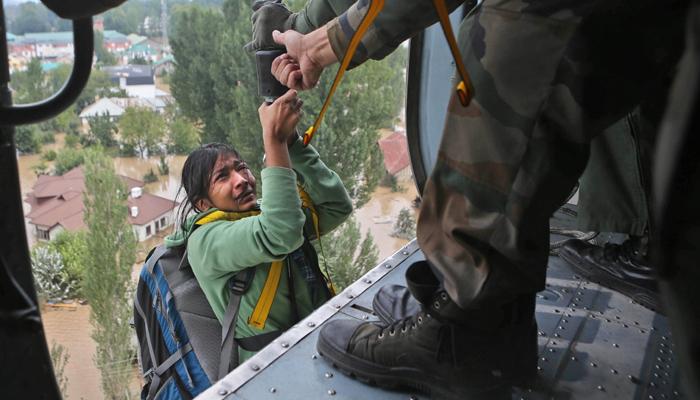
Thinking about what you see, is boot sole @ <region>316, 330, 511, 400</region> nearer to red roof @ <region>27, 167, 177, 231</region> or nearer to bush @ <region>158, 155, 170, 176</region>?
red roof @ <region>27, 167, 177, 231</region>

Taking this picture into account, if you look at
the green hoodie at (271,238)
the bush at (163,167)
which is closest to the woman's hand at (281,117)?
the green hoodie at (271,238)

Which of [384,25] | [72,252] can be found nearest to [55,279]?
[72,252]

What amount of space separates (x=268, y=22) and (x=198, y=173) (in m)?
0.73

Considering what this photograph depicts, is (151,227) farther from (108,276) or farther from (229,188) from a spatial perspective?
(229,188)

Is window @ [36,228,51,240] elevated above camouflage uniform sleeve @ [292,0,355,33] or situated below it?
below

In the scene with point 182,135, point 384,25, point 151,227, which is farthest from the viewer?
point 151,227

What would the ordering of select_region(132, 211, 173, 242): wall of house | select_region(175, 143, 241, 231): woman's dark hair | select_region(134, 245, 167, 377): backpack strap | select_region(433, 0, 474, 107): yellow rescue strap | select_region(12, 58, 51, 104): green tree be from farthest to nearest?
select_region(132, 211, 173, 242): wall of house → select_region(175, 143, 241, 231): woman's dark hair → select_region(134, 245, 167, 377): backpack strap → select_region(433, 0, 474, 107): yellow rescue strap → select_region(12, 58, 51, 104): green tree

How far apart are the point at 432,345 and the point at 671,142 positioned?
750 mm

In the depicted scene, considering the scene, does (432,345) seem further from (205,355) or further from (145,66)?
(145,66)

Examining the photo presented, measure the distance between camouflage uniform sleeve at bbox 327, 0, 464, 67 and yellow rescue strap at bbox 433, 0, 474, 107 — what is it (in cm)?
17

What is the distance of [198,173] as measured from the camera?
1867mm

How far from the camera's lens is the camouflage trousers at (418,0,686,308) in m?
0.81

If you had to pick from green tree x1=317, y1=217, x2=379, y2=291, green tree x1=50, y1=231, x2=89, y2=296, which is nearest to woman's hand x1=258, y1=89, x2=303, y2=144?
green tree x1=317, y1=217, x2=379, y2=291

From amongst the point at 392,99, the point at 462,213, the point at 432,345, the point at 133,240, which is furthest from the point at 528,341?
the point at 133,240
